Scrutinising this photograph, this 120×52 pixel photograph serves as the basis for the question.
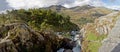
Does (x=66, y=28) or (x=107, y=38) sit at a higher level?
(x=107, y=38)

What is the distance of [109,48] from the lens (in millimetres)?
20188

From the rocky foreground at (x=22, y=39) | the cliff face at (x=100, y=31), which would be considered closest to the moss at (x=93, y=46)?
the cliff face at (x=100, y=31)

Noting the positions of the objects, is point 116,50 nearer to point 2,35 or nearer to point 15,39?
point 15,39

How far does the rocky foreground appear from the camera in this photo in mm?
29297

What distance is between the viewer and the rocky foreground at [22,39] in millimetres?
29297

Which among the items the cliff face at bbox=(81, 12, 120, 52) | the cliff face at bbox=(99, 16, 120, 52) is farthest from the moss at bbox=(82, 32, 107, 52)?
the cliff face at bbox=(99, 16, 120, 52)

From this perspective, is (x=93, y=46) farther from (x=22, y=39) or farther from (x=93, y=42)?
(x=22, y=39)

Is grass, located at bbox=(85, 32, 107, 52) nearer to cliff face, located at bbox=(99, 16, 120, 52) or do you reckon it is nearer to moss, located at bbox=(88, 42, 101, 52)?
moss, located at bbox=(88, 42, 101, 52)

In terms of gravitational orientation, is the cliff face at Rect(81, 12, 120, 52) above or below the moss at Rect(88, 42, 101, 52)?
above

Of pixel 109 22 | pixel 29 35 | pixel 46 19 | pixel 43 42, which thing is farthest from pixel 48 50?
pixel 46 19

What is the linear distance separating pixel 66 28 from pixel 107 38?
56.8 metres

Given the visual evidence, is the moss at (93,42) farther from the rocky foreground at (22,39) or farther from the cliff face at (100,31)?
the rocky foreground at (22,39)

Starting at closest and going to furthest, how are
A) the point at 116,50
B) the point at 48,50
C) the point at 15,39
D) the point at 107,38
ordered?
1. the point at 116,50
2. the point at 107,38
3. the point at 15,39
4. the point at 48,50

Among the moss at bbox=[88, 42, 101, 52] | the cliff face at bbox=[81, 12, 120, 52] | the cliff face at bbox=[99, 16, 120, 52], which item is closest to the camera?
the cliff face at bbox=[99, 16, 120, 52]
